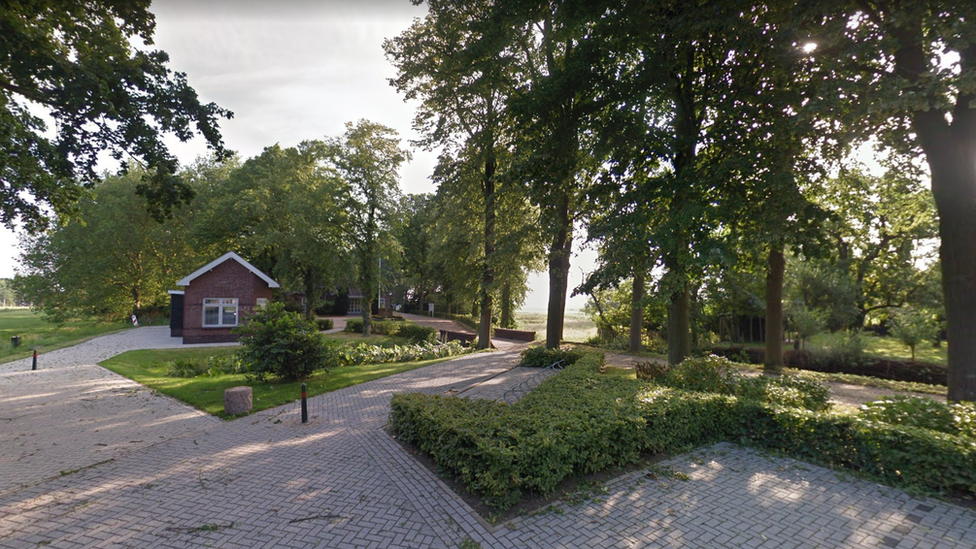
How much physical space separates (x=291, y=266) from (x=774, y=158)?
3171cm

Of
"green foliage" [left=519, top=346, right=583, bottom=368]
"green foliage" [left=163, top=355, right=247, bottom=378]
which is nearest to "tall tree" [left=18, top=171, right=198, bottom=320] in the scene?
"green foliage" [left=163, top=355, right=247, bottom=378]

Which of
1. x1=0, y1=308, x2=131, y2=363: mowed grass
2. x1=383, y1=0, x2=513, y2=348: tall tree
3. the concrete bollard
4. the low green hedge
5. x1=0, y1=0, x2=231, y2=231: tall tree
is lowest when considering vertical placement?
x1=0, y1=308, x2=131, y2=363: mowed grass

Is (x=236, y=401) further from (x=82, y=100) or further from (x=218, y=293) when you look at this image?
(x=218, y=293)

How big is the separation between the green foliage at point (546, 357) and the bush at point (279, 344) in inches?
307

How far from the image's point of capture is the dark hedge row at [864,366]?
14945mm

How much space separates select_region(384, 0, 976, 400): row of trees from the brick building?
63.4ft

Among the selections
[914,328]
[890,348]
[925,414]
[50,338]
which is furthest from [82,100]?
[890,348]

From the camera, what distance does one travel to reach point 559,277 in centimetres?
1844

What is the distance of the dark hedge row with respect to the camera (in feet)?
49.0

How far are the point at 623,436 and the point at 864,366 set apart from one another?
16.5 metres

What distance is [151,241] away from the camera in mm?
35844

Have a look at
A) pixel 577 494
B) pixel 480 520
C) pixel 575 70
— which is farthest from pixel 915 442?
pixel 575 70

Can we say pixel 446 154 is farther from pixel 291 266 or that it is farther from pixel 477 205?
pixel 291 266

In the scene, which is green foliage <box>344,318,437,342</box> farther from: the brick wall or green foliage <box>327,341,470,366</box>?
the brick wall
